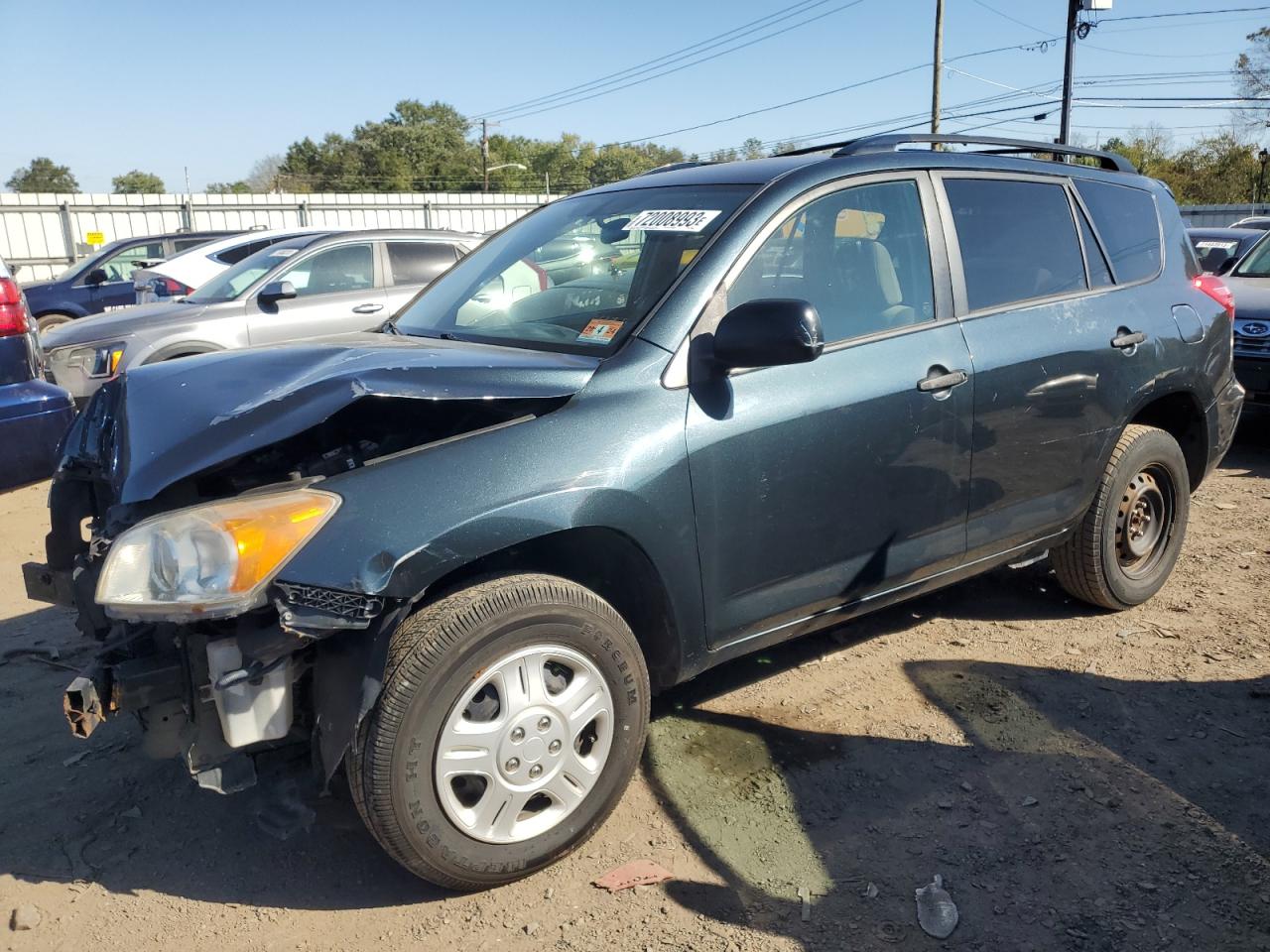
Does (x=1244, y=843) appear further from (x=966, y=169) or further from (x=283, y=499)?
(x=283, y=499)

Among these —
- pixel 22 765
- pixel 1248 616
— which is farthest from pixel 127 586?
pixel 1248 616

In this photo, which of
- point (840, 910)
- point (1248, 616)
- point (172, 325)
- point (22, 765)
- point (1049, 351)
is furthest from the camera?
point (172, 325)

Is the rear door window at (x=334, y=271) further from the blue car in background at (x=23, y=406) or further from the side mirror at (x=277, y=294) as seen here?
the blue car in background at (x=23, y=406)

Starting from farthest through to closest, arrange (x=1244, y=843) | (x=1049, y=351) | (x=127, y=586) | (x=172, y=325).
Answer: (x=172, y=325) < (x=1049, y=351) < (x=1244, y=843) < (x=127, y=586)

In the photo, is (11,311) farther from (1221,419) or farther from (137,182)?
(137,182)

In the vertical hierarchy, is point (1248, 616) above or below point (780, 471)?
below

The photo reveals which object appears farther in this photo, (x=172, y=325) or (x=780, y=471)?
(x=172, y=325)

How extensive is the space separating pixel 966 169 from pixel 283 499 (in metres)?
2.78

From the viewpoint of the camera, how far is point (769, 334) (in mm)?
2699

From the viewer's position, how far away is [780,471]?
2.96 metres

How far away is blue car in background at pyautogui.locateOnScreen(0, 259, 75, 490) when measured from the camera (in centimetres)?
462

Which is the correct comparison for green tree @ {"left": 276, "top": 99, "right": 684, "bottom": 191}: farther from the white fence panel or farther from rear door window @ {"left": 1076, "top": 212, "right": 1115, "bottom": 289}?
rear door window @ {"left": 1076, "top": 212, "right": 1115, "bottom": 289}

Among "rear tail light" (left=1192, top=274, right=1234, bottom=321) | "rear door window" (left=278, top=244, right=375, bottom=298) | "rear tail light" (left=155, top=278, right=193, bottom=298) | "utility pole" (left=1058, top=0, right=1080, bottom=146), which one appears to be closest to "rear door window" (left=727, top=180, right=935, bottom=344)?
"rear tail light" (left=1192, top=274, right=1234, bottom=321)

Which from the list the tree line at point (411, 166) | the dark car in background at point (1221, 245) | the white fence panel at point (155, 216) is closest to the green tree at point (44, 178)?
the tree line at point (411, 166)
